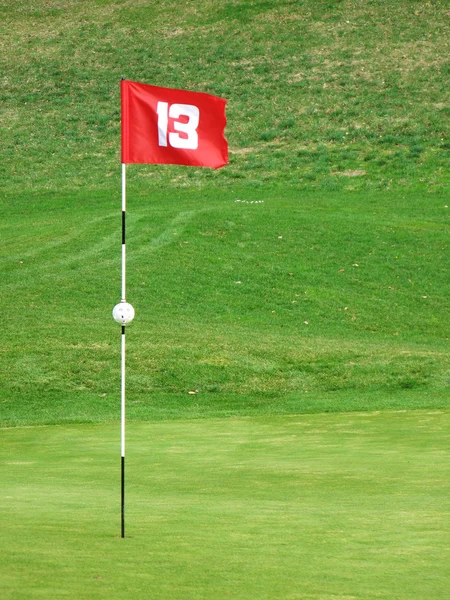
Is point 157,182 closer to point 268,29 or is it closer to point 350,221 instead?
point 350,221

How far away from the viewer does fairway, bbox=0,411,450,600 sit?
6.27 meters

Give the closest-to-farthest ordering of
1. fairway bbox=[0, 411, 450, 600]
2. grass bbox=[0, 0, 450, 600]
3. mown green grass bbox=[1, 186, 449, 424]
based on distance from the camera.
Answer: fairway bbox=[0, 411, 450, 600] → grass bbox=[0, 0, 450, 600] → mown green grass bbox=[1, 186, 449, 424]

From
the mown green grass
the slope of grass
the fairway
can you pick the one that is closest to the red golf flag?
the fairway

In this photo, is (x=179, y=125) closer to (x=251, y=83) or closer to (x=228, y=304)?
(x=228, y=304)

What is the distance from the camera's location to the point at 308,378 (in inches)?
810

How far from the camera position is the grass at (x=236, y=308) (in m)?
7.39

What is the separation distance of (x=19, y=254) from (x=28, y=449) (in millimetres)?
16896

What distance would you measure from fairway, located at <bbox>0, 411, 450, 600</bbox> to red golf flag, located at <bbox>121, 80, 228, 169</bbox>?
340 centimetres

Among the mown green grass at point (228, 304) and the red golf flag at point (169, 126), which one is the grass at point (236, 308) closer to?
the mown green grass at point (228, 304)

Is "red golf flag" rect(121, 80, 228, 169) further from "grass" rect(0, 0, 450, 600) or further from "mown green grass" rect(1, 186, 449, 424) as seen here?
"mown green grass" rect(1, 186, 449, 424)

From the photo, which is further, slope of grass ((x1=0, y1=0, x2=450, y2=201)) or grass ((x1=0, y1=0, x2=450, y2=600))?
slope of grass ((x1=0, y1=0, x2=450, y2=201))

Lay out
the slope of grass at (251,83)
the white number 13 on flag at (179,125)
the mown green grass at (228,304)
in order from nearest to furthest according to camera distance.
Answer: the white number 13 on flag at (179,125), the mown green grass at (228,304), the slope of grass at (251,83)

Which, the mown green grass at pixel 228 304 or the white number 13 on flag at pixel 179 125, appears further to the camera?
the mown green grass at pixel 228 304

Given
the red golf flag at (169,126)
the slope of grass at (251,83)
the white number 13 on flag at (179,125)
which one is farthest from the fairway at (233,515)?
the slope of grass at (251,83)
